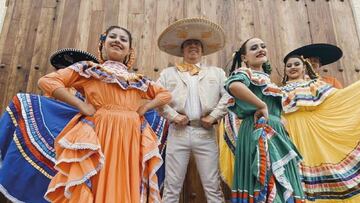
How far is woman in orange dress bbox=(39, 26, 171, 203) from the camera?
1.66 meters

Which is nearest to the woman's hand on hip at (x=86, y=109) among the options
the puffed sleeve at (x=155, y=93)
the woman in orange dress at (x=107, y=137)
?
the woman in orange dress at (x=107, y=137)

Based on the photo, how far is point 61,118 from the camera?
2.38 m

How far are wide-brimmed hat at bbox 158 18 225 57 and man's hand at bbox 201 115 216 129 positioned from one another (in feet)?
2.33

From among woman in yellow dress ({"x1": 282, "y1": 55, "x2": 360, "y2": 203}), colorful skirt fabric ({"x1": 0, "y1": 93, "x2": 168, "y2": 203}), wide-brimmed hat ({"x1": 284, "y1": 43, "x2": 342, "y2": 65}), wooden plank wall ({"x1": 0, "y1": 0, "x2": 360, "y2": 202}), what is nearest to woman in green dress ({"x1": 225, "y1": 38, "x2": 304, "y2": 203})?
woman in yellow dress ({"x1": 282, "y1": 55, "x2": 360, "y2": 203})

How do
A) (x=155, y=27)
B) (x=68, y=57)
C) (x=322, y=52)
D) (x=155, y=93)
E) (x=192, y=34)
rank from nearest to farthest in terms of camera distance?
1. (x=155, y=93)
2. (x=192, y=34)
3. (x=68, y=57)
4. (x=322, y=52)
5. (x=155, y=27)

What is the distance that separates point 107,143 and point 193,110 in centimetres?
73

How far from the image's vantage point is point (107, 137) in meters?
1.81

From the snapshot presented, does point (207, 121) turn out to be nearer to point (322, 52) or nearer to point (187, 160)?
point (187, 160)

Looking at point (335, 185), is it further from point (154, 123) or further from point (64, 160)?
point (64, 160)

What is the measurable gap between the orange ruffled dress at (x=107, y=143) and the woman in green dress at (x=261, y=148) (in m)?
0.44

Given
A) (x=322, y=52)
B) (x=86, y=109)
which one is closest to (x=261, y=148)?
(x=86, y=109)

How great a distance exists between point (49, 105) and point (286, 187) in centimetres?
161

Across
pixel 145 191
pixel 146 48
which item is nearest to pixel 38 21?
pixel 146 48

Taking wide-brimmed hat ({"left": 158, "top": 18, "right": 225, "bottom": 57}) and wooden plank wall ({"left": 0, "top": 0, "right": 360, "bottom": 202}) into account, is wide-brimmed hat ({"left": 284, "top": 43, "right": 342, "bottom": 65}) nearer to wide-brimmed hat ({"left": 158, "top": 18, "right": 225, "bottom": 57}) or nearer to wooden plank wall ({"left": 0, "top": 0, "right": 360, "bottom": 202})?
wooden plank wall ({"left": 0, "top": 0, "right": 360, "bottom": 202})
